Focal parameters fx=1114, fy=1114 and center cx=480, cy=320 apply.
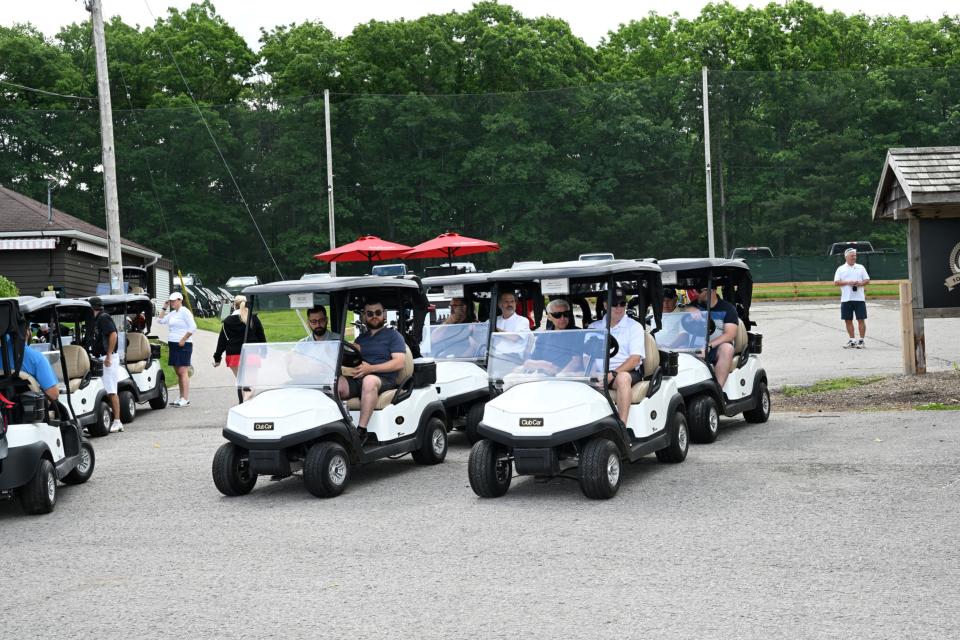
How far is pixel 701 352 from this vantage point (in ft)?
40.4

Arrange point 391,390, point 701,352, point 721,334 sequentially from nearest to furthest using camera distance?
1. point 391,390
2. point 701,352
3. point 721,334

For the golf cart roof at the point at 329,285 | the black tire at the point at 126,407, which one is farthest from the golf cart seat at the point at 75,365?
the golf cart roof at the point at 329,285

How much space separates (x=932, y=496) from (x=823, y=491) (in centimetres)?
80

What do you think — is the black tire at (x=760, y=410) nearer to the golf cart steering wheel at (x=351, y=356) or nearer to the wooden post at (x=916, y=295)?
the wooden post at (x=916, y=295)

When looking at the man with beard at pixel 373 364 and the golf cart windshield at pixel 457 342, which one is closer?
the man with beard at pixel 373 364

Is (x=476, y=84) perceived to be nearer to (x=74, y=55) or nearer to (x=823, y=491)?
(x=74, y=55)

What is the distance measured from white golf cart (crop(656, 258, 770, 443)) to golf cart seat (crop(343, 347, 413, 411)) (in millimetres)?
2774

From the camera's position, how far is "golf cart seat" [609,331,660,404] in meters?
9.61

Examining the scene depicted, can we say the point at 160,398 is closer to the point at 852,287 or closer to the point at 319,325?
the point at 319,325

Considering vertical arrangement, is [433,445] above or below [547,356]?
below

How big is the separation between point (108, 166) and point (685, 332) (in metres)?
15.1

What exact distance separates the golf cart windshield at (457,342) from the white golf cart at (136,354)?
18.3 ft

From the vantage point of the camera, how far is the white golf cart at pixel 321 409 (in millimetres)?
9328

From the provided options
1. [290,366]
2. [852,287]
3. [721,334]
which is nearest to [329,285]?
[290,366]
